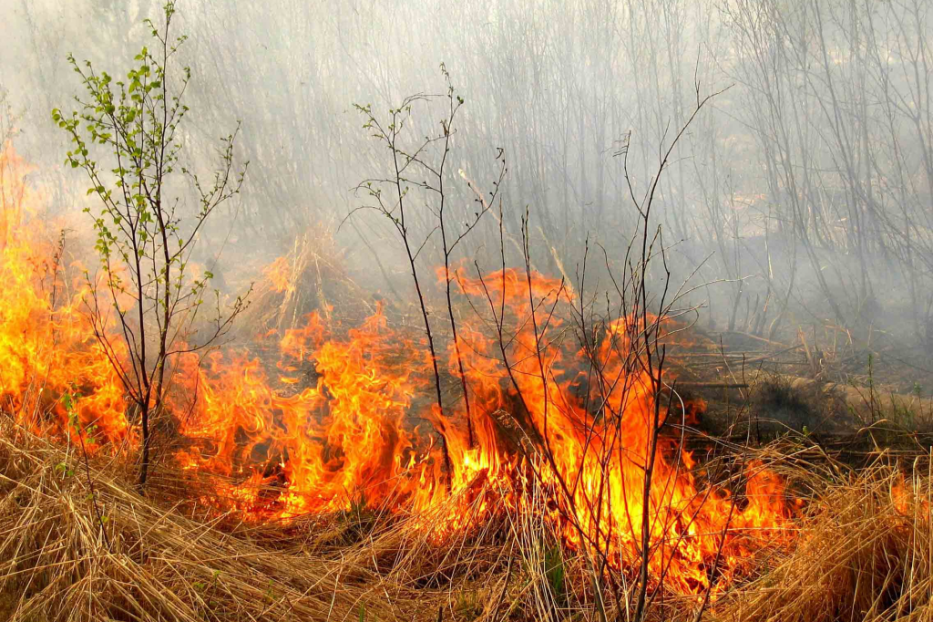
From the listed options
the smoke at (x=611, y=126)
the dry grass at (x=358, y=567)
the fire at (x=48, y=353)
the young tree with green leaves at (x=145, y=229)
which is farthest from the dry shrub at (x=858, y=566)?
the smoke at (x=611, y=126)

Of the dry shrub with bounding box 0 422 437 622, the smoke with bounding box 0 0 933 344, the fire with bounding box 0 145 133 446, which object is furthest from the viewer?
the smoke with bounding box 0 0 933 344

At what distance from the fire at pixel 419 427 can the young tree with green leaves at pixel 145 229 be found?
11.7 inches

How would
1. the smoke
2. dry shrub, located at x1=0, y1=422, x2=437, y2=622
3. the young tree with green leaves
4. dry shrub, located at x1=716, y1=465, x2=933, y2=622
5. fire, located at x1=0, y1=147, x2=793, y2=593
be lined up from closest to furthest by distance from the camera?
dry shrub, located at x1=716, y1=465, x2=933, y2=622 < dry shrub, located at x1=0, y1=422, x2=437, y2=622 < fire, located at x1=0, y1=147, x2=793, y2=593 < the young tree with green leaves < the smoke

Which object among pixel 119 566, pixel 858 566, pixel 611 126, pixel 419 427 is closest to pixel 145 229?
pixel 119 566

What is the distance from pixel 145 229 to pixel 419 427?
2016 millimetres

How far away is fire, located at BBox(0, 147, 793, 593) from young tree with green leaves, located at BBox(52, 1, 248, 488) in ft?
0.98

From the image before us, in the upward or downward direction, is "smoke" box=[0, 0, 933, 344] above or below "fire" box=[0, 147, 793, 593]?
above

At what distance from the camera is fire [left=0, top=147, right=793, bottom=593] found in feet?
10.3

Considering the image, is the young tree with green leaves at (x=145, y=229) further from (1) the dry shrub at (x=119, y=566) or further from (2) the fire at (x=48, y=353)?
(1) the dry shrub at (x=119, y=566)

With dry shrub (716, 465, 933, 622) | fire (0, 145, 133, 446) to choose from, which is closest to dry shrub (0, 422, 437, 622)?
fire (0, 145, 133, 446)

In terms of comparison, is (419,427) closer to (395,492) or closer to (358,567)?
(395,492)

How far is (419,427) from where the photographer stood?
13.9 feet

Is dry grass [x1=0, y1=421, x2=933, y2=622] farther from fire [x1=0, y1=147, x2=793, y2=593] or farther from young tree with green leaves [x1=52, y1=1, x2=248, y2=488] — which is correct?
young tree with green leaves [x1=52, y1=1, x2=248, y2=488]

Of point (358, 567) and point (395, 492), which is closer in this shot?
point (358, 567)
